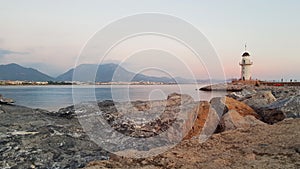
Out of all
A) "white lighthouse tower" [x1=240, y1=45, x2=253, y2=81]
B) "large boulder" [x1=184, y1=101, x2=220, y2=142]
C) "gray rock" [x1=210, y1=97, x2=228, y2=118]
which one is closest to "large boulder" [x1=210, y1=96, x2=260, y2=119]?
"gray rock" [x1=210, y1=97, x2=228, y2=118]

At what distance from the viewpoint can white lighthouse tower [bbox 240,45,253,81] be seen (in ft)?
240

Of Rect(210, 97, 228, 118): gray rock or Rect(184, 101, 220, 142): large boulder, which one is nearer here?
Rect(184, 101, 220, 142): large boulder

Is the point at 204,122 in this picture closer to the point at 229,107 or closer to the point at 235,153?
the point at 229,107

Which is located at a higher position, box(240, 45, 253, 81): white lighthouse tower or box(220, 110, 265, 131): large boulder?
box(240, 45, 253, 81): white lighthouse tower

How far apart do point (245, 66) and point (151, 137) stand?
71.6 meters

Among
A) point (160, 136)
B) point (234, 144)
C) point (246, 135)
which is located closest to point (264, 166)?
point (234, 144)

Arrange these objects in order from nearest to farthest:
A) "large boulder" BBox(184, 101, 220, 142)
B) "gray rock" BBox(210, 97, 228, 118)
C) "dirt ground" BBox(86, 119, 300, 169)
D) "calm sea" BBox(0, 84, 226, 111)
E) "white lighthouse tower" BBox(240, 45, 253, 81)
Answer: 1. "dirt ground" BBox(86, 119, 300, 169)
2. "large boulder" BBox(184, 101, 220, 142)
3. "gray rock" BBox(210, 97, 228, 118)
4. "calm sea" BBox(0, 84, 226, 111)
5. "white lighthouse tower" BBox(240, 45, 253, 81)

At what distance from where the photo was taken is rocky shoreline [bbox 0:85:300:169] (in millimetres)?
5273

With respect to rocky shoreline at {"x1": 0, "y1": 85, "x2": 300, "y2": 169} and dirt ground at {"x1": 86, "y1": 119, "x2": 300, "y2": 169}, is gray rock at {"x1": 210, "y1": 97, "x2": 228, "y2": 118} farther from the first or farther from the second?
dirt ground at {"x1": 86, "y1": 119, "x2": 300, "y2": 169}

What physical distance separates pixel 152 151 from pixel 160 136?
51.5 inches

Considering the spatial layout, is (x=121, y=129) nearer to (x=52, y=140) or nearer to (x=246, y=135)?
(x=52, y=140)

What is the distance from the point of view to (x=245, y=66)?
74.4 meters

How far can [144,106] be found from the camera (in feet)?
29.2

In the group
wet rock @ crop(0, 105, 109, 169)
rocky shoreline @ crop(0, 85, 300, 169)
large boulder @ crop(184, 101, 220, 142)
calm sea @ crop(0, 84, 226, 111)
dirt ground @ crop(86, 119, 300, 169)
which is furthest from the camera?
calm sea @ crop(0, 84, 226, 111)
